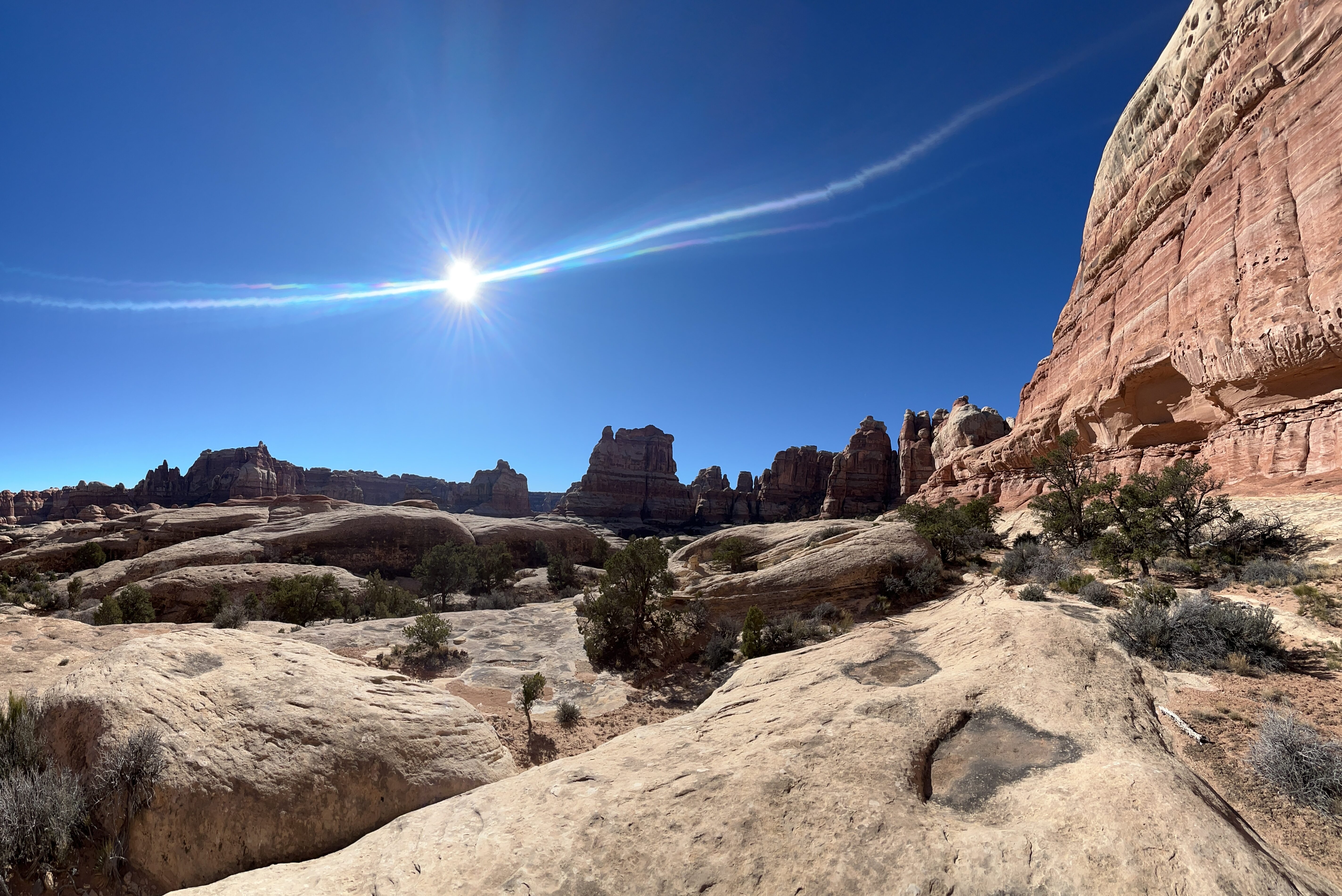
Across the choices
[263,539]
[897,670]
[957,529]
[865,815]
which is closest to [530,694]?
[897,670]

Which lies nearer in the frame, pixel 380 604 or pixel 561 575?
pixel 380 604

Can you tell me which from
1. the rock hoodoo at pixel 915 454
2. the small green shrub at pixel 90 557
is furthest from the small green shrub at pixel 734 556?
the rock hoodoo at pixel 915 454

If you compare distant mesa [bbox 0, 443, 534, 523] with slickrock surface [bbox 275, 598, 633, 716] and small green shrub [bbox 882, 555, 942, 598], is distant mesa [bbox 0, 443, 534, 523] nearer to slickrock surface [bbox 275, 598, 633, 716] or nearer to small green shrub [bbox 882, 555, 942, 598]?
slickrock surface [bbox 275, 598, 633, 716]

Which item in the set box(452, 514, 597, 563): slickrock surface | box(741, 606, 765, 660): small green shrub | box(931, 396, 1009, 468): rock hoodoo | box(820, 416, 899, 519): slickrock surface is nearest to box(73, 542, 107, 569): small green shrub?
box(452, 514, 597, 563): slickrock surface

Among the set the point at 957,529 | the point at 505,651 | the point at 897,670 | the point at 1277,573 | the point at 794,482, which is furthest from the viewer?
the point at 794,482

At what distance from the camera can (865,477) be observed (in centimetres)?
7556

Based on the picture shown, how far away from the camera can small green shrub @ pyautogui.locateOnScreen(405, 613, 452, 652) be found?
44.5ft

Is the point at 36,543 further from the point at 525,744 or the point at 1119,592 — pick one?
the point at 1119,592

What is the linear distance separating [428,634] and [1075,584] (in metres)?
17.2

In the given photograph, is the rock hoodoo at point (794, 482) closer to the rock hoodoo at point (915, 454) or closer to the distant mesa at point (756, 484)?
the distant mesa at point (756, 484)

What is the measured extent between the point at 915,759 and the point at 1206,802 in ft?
6.48

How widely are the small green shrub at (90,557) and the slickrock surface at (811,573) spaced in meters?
39.6

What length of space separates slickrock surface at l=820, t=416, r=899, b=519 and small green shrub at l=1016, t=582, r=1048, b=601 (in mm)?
62790

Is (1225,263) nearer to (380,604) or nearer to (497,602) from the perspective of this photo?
(497,602)
